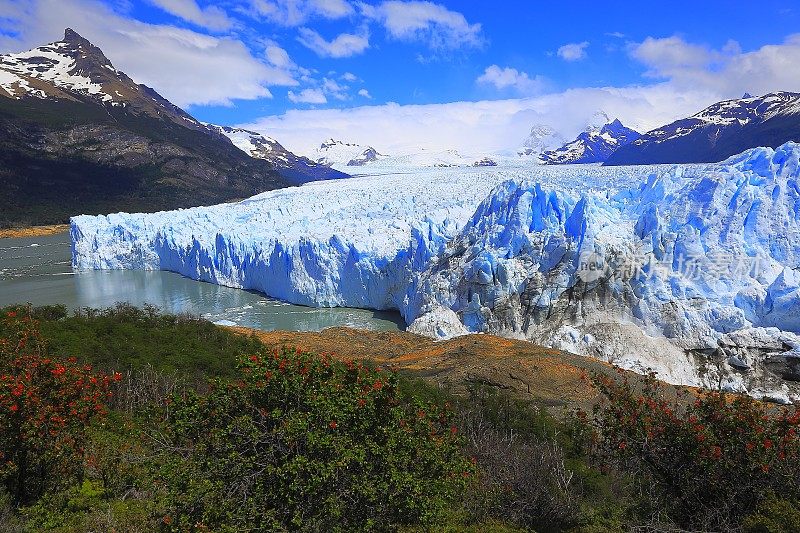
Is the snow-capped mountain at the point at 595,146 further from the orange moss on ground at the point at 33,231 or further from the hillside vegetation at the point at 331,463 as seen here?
the hillside vegetation at the point at 331,463

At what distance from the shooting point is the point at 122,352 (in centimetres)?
1279

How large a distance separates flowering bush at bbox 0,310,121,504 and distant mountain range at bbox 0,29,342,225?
67732 mm

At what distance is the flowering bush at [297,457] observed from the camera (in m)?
3.80

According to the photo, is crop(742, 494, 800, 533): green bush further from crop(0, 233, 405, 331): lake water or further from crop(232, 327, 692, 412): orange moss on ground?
crop(0, 233, 405, 331): lake water

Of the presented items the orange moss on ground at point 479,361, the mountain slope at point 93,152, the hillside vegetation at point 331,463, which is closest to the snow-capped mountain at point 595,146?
the mountain slope at point 93,152

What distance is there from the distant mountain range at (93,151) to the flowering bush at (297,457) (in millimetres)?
69793

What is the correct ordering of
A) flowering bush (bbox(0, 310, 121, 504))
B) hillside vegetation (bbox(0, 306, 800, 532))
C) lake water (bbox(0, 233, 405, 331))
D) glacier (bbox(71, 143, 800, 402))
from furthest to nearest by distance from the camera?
lake water (bbox(0, 233, 405, 331)), glacier (bbox(71, 143, 800, 402)), flowering bush (bbox(0, 310, 121, 504)), hillside vegetation (bbox(0, 306, 800, 532))

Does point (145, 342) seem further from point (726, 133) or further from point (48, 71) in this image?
point (48, 71)

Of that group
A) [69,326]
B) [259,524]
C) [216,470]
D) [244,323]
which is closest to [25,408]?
[216,470]

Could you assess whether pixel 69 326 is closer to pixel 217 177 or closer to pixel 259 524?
pixel 259 524

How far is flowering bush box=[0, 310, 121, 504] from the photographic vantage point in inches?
181

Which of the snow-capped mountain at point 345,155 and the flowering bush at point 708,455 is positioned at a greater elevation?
the snow-capped mountain at point 345,155

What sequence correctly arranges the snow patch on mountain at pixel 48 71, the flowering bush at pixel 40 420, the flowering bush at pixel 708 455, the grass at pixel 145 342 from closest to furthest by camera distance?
the flowering bush at pixel 708 455 < the flowering bush at pixel 40 420 < the grass at pixel 145 342 < the snow patch on mountain at pixel 48 71

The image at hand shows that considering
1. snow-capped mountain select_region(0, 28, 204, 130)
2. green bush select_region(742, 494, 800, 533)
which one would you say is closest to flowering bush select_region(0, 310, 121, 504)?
green bush select_region(742, 494, 800, 533)
